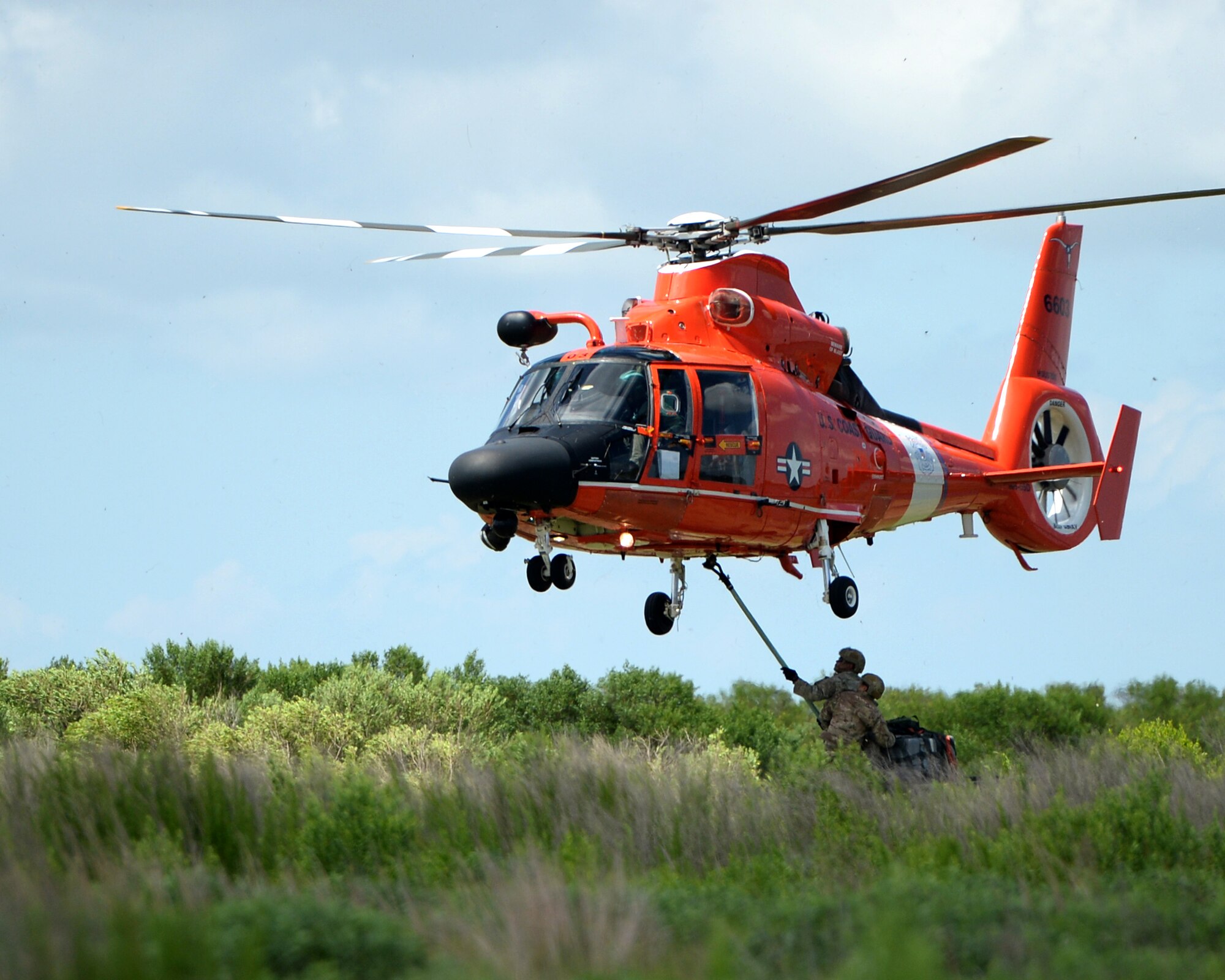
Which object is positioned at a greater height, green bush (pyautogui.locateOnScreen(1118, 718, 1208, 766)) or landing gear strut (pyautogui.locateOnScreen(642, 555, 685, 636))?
landing gear strut (pyautogui.locateOnScreen(642, 555, 685, 636))

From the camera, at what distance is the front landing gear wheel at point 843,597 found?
51.6 ft

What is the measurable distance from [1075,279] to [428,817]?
15033 mm

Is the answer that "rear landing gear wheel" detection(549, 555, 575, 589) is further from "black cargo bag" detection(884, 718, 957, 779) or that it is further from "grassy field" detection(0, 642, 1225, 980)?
"black cargo bag" detection(884, 718, 957, 779)

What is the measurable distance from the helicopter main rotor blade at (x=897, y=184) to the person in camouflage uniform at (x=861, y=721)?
4.50 metres

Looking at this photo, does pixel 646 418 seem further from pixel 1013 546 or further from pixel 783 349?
pixel 1013 546

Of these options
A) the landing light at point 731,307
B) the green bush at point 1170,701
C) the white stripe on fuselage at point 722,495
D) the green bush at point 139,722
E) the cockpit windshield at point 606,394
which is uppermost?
the landing light at point 731,307

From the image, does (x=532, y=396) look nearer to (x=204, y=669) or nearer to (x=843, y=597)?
(x=843, y=597)

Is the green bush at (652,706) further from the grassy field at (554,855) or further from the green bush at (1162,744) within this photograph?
the green bush at (1162,744)

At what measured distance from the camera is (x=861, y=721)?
13.2 m

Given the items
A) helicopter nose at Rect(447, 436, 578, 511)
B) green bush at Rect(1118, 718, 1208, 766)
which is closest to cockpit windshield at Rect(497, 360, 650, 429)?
helicopter nose at Rect(447, 436, 578, 511)

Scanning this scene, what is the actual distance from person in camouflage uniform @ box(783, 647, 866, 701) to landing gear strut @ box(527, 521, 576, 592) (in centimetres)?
247

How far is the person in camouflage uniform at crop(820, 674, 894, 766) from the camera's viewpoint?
1317cm

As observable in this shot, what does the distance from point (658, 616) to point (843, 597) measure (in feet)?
6.74

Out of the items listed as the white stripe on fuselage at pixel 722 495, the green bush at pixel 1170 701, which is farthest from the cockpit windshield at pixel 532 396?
the green bush at pixel 1170 701
